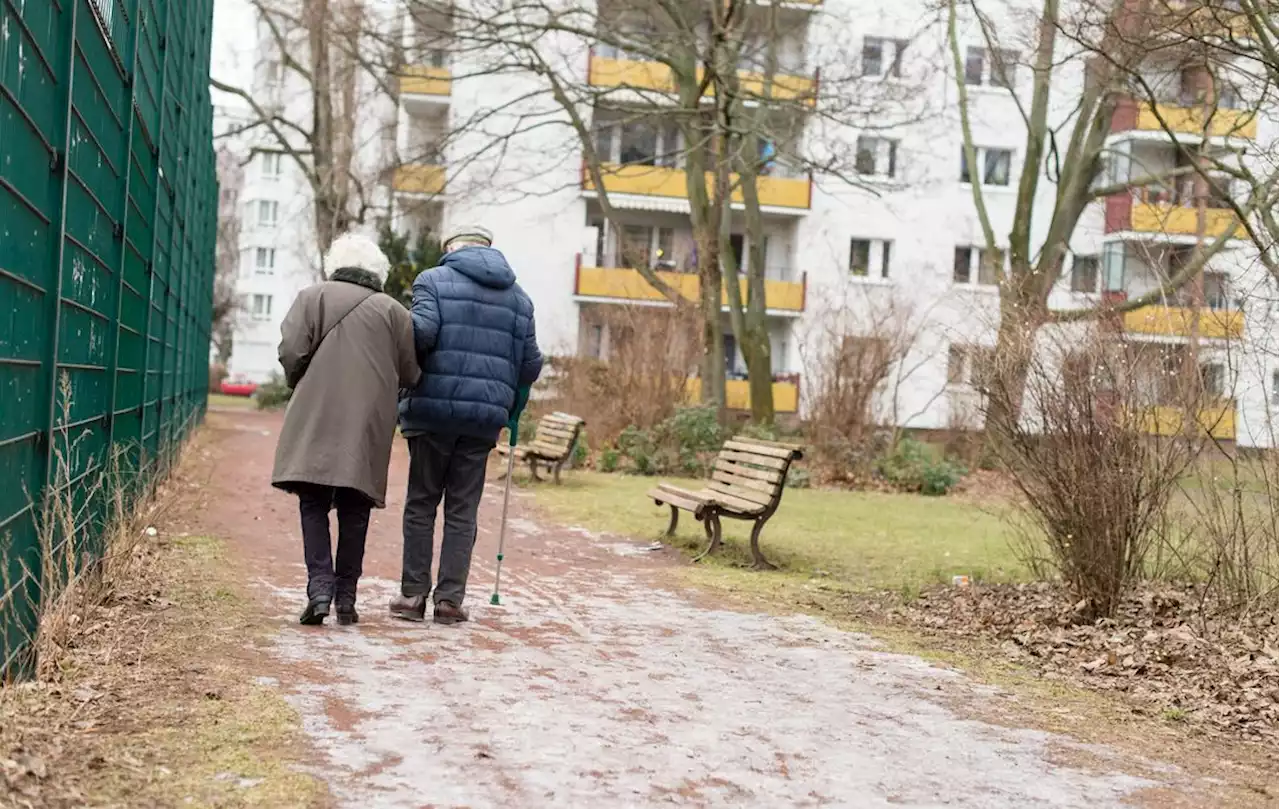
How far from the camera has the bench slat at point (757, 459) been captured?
10922mm

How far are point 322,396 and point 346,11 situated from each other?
16.8 metres

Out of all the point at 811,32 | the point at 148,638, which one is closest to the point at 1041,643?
the point at 148,638

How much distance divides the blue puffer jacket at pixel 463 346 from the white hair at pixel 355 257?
0.22 meters

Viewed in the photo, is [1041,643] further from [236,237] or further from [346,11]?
[236,237]

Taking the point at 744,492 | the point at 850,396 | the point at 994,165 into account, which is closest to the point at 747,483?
the point at 744,492

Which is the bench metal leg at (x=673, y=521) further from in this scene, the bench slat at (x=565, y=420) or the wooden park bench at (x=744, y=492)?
the bench slat at (x=565, y=420)

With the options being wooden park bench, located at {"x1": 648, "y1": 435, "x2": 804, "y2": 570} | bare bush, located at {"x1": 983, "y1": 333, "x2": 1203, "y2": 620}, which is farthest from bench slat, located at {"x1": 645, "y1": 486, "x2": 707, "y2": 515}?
bare bush, located at {"x1": 983, "y1": 333, "x2": 1203, "y2": 620}

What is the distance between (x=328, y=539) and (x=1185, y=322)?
16.5ft

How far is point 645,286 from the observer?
125 feet

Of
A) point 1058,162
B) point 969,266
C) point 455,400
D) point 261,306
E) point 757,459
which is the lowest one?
point 757,459

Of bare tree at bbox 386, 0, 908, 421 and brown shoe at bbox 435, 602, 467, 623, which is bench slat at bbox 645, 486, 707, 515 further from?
bare tree at bbox 386, 0, 908, 421

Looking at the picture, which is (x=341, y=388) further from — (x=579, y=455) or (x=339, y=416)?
(x=579, y=455)

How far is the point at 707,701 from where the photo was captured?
232 inches

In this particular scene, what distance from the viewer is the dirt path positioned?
454 centimetres
